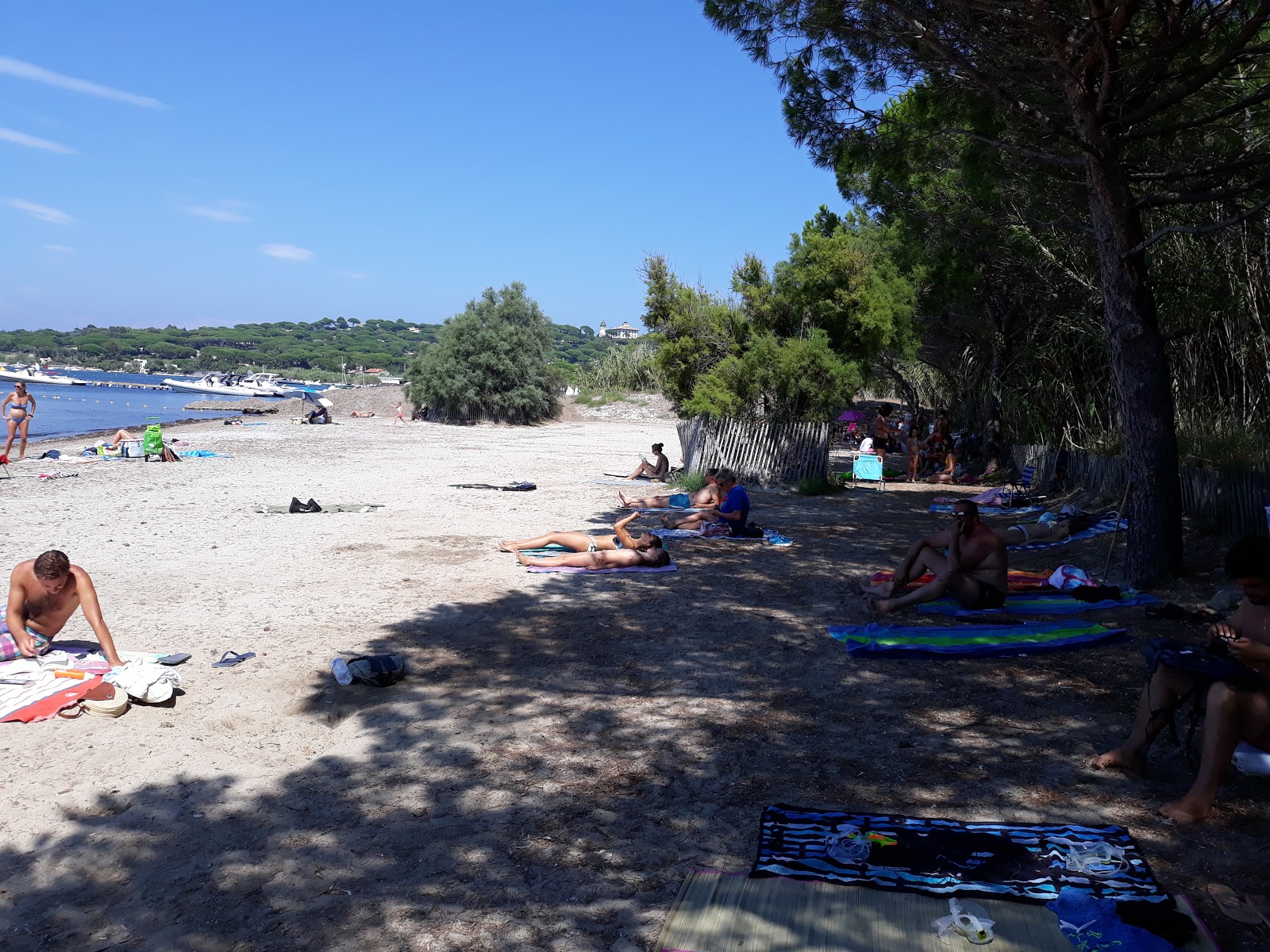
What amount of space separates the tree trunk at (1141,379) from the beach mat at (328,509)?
9232 mm

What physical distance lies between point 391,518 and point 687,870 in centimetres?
954

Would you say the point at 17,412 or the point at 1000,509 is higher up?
the point at 1000,509

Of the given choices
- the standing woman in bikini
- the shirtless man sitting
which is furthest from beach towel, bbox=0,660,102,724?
the standing woman in bikini

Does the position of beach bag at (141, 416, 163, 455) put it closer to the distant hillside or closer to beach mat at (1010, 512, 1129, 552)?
beach mat at (1010, 512, 1129, 552)

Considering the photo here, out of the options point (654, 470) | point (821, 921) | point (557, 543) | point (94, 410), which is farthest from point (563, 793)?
point (94, 410)

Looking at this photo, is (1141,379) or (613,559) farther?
(613,559)

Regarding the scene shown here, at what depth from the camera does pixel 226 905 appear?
10.8 ft

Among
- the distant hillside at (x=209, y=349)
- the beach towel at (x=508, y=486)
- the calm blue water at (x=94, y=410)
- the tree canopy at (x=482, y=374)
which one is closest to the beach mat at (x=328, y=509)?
the beach towel at (x=508, y=486)

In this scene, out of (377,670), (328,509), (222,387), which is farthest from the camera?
(222,387)

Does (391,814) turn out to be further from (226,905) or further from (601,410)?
(601,410)

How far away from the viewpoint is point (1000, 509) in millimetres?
13859

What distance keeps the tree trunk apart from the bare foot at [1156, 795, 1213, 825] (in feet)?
15.1

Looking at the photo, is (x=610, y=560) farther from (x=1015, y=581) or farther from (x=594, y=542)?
(x=1015, y=581)

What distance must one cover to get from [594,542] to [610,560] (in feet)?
1.49
